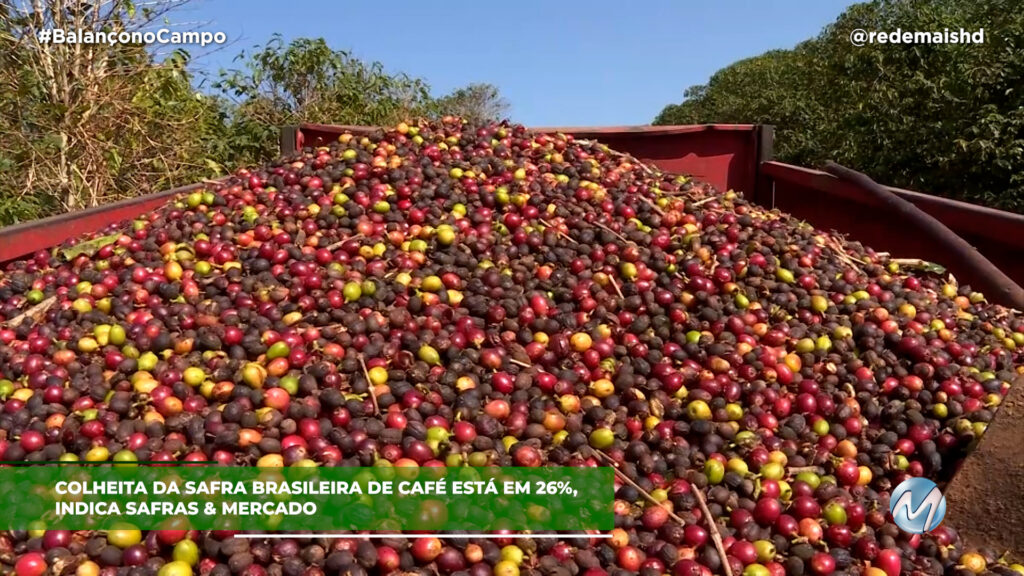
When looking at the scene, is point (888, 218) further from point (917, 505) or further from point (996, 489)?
point (917, 505)

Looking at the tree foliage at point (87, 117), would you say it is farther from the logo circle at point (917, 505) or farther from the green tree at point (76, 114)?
the logo circle at point (917, 505)

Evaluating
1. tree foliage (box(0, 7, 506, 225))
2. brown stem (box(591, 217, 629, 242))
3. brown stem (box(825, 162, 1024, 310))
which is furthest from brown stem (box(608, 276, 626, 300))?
tree foliage (box(0, 7, 506, 225))

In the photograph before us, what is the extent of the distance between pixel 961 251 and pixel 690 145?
3088 millimetres

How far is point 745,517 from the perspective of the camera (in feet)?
8.99

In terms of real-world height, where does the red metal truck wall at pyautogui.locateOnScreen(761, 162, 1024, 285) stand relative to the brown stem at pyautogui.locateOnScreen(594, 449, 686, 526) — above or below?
above

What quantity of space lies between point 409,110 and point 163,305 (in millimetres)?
13336

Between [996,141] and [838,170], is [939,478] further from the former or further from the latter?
[996,141]

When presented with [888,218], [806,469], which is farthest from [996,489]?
[888,218]

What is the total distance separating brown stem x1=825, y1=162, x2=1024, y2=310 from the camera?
4.42m

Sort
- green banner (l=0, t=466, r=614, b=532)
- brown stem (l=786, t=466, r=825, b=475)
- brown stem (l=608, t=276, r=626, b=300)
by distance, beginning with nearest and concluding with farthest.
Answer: green banner (l=0, t=466, r=614, b=532)
brown stem (l=786, t=466, r=825, b=475)
brown stem (l=608, t=276, r=626, b=300)

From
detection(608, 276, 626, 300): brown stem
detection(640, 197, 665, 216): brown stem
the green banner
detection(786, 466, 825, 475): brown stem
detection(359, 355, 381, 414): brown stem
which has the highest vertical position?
detection(640, 197, 665, 216): brown stem

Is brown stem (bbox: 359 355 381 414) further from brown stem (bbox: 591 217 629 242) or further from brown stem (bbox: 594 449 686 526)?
brown stem (bbox: 591 217 629 242)

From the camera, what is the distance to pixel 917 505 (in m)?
2.93

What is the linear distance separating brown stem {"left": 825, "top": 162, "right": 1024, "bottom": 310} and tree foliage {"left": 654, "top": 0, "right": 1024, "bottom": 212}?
25.2ft
